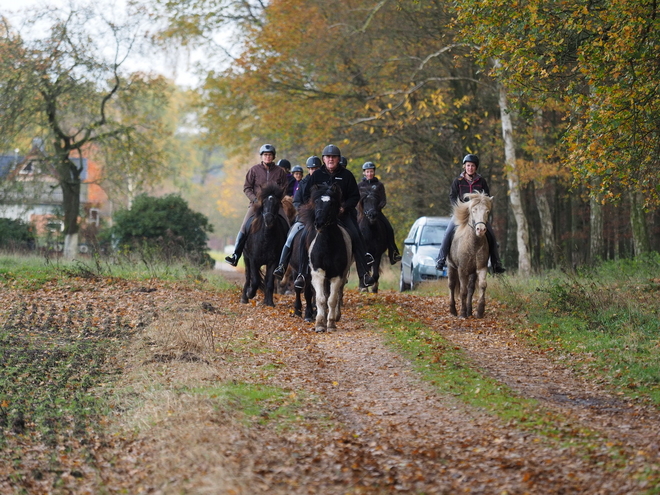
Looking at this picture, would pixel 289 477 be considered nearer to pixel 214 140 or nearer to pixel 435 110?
pixel 435 110

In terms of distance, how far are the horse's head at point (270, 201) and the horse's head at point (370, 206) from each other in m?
2.87

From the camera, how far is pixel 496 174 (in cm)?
3067

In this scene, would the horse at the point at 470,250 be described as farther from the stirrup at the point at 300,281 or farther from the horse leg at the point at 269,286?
the horse leg at the point at 269,286

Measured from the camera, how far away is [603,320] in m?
13.4

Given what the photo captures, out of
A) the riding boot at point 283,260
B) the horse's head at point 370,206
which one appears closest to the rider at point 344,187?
the riding boot at point 283,260

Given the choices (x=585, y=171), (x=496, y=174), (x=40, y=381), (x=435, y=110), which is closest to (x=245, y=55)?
(x=435, y=110)

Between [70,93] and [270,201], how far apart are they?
18.0m

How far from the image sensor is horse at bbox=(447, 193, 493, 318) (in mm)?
14438

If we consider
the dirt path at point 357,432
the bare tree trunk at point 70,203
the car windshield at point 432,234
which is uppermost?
the bare tree trunk at point 70,203

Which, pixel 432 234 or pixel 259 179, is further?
pixel 432 234

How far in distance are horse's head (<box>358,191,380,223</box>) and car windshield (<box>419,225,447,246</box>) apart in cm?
351

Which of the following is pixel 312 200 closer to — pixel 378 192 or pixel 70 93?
pixel 378 192

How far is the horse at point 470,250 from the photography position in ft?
47.4

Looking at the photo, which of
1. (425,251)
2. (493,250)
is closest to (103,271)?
(425,251)
